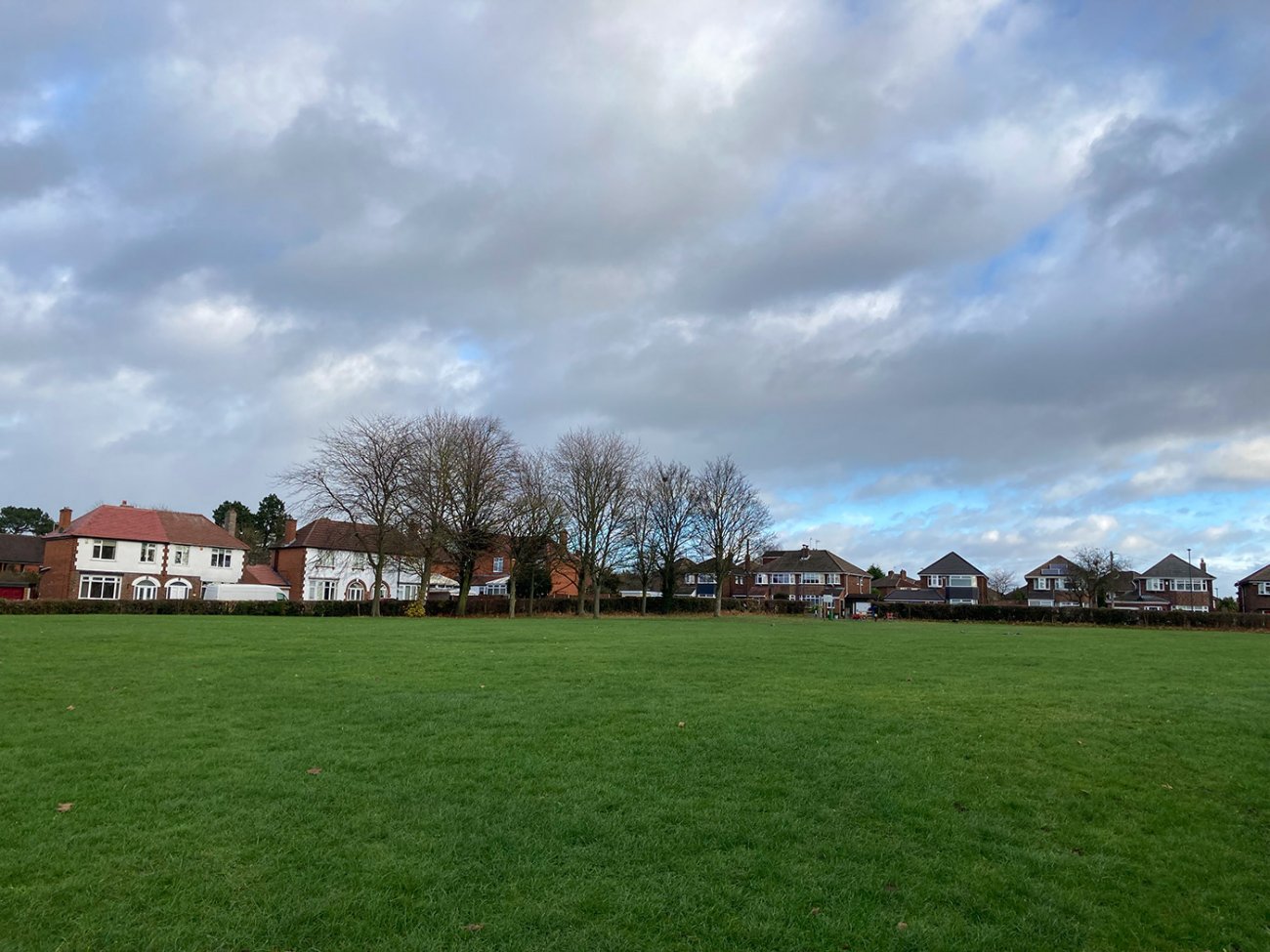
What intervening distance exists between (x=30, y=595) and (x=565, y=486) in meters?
54.2

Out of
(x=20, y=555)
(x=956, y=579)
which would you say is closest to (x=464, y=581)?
(x=20, y=555)

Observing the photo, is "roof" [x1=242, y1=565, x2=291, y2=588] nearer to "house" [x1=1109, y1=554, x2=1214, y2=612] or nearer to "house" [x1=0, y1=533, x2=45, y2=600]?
"house" [x1=0, y1=533, x2=45, y2=600]

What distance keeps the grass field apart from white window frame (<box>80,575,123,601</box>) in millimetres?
62665

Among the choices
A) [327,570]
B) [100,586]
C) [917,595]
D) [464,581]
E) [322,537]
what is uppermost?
[322,537]

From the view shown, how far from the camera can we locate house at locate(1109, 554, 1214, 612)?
110m

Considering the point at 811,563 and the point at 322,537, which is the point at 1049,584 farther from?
the point at 322,537

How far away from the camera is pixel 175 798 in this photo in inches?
312

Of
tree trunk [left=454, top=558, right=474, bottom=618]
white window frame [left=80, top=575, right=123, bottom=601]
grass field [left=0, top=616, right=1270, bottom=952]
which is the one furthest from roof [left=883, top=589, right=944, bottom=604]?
grass field [left=0, top=616, right=1270, bottom=952]

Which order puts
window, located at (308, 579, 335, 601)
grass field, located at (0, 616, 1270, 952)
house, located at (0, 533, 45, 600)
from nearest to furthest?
grass field, located at (0, 616, 1270, 952), window, located at (308, 579, 335, 601), house, located at (0, 533, 45, 600)

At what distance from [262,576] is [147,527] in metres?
12.3

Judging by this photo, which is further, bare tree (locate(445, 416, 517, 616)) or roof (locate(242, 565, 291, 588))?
roof (locate(242, 565, 291, 588))

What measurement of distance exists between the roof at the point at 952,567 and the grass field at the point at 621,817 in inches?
4231

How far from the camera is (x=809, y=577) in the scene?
117 m

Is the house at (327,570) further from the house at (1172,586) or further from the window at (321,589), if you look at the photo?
the house at (1172,586)
